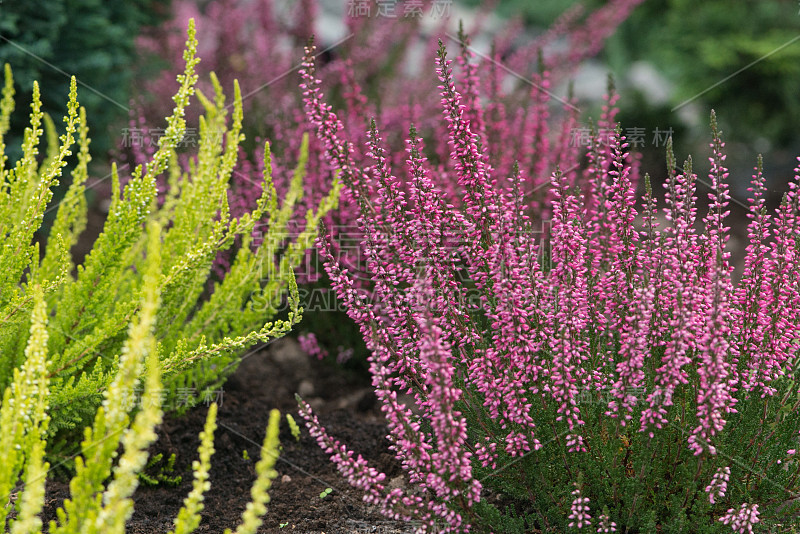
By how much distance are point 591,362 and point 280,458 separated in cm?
130

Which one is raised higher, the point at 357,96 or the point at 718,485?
the point at 357,96

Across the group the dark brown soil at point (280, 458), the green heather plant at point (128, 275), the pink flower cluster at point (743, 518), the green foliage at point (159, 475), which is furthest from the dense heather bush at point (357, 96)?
the pink flower cluster at point (743, 518)

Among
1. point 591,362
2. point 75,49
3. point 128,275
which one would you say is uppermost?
point 75,49

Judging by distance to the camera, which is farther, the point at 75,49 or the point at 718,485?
the point at 75,49

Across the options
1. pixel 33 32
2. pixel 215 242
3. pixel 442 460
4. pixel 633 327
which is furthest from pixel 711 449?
pixel 33 32

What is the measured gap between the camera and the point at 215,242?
2463 millimetres

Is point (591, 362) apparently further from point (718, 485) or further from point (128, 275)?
point (128, 275)

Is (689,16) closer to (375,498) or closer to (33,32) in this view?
(33,32)

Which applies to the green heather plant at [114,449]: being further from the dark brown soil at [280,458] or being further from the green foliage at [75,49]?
the green foliage at [75,49]

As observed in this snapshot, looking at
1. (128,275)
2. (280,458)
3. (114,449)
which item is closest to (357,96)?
(128,275)

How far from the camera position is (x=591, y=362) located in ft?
6.92

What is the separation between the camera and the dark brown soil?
2488 millimetres

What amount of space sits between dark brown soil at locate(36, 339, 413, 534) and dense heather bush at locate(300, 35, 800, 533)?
1.76ft

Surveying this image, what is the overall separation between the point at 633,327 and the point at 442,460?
22.8 inches
